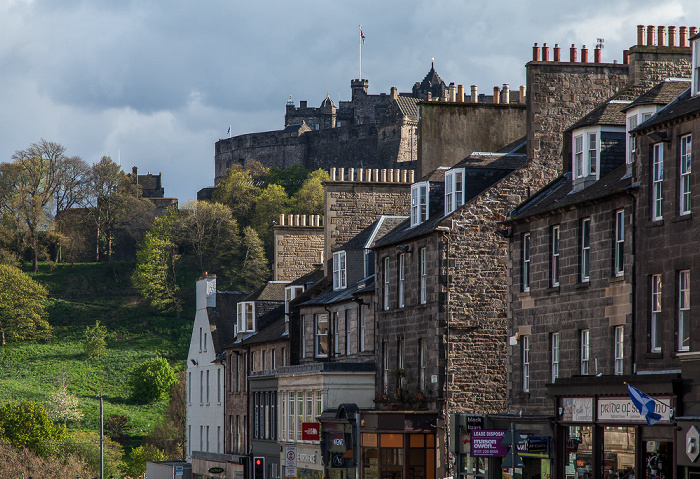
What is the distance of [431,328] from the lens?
120ft

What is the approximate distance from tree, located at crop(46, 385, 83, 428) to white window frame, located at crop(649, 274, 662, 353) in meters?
74.3

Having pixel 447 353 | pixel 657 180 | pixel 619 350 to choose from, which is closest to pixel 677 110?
pixel 657 180

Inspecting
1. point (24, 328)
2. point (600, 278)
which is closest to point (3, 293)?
point (24, 328)

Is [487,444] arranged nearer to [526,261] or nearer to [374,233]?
[526,261]

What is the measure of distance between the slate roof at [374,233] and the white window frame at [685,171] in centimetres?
1894

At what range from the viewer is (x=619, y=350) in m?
28.1

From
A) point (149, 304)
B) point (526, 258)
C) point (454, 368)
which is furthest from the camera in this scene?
point (149, 304)

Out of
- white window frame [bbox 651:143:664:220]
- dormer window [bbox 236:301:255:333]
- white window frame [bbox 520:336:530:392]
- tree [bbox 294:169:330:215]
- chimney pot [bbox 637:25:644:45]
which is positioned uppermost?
tree [bbox 294:169:330:215]

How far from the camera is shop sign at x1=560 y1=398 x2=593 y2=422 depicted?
27.6m

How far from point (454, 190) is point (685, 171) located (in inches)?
496

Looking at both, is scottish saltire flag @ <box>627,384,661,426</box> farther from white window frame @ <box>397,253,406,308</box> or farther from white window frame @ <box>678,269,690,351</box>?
white window frame @ <box>397,253,406,308</box>

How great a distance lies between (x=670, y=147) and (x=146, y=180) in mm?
154023

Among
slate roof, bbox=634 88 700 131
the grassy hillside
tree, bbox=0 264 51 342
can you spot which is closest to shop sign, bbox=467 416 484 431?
slate roof, bbox=634 88 700 131

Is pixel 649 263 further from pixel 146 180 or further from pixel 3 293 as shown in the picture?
pixel 146 180
